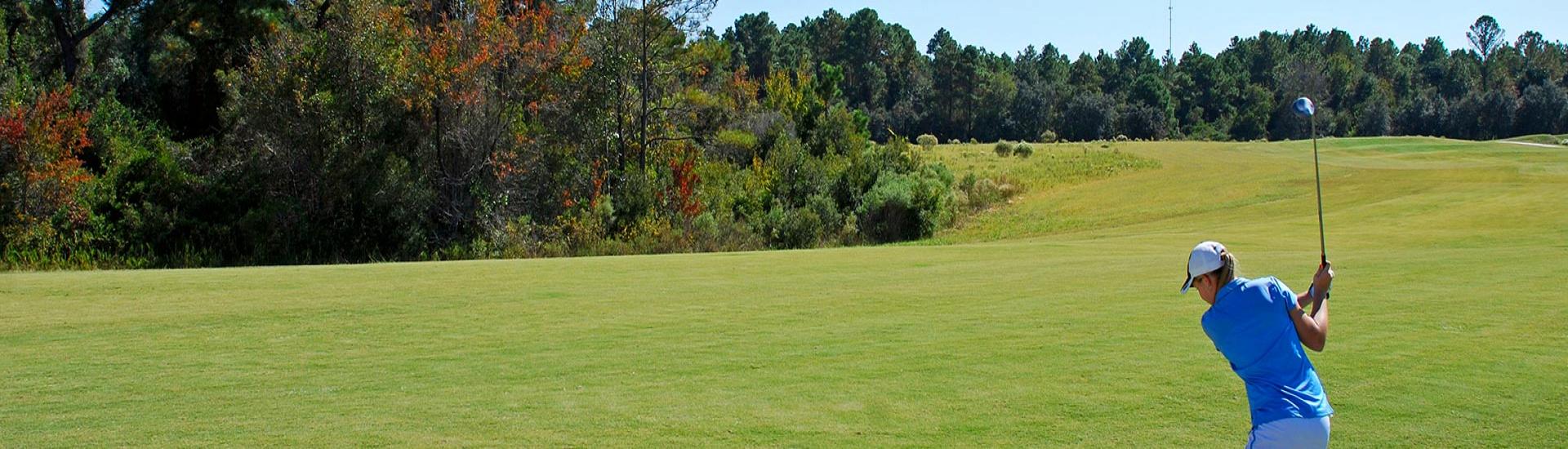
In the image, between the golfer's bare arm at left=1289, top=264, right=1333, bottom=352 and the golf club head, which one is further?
the golf club head

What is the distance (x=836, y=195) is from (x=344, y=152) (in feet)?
61.5

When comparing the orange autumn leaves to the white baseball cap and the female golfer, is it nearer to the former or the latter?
the white baseball cap

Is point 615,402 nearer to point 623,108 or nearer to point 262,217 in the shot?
point 262,217

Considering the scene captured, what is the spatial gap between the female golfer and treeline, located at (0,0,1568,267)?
31.7 metres

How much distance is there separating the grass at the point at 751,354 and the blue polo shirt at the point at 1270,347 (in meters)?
3.11

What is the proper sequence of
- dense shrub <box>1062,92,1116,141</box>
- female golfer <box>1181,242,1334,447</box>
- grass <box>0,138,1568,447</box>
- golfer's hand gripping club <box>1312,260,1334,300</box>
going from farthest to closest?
dense shrub <box>1062,92,1116,141</box> < grass <box>0,138,1568,447</box> < golfer's hand gripping club <box>1312,260,1334,300</box> < female golfer <box>1181,242,1334,447</box>

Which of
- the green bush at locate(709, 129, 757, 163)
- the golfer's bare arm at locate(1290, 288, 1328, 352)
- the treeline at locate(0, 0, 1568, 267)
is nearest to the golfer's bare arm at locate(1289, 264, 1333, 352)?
the golfer's bare arm at locate(1290, 288, 1328, 352)

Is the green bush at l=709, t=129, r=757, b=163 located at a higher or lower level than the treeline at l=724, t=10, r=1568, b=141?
lower

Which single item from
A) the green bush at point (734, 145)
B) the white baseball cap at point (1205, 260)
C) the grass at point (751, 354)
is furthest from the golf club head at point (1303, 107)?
the green bush at point (734, 145)

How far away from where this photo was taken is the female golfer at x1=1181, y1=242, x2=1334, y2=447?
569 centimetres

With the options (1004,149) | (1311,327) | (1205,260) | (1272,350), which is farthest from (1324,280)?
(1004,149)

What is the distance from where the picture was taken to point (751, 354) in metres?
12.5

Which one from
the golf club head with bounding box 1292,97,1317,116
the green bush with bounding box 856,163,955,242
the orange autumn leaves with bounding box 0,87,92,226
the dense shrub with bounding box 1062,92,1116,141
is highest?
the dense shrub with bounding box 1062,92,1116,141

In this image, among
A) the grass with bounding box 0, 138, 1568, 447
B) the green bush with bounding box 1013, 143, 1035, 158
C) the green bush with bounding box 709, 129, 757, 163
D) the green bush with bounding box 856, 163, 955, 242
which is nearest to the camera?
the grass with bounding box 0, 138, 1568, 447
